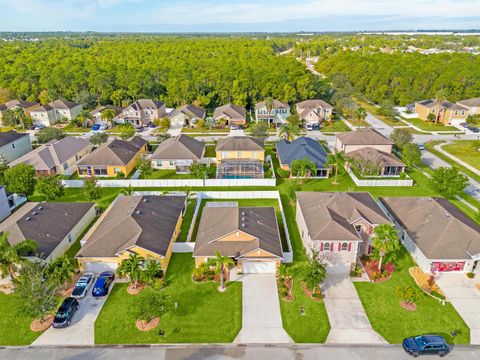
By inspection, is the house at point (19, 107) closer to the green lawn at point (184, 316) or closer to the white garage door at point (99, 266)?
the white garage door at point (99, 266)

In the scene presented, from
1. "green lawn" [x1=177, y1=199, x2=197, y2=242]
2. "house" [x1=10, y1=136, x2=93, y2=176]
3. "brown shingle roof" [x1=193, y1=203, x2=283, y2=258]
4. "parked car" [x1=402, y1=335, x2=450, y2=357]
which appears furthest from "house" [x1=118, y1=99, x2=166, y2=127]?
"parked car" [x1=402, y1=335, x2=450, y2=357]

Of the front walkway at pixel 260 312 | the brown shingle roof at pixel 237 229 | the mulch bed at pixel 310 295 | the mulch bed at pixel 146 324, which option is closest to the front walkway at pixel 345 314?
the mulch bed at pixel 310 295

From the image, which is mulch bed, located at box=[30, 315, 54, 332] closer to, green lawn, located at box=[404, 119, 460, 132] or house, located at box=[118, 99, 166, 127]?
house, located at box=[118, 99, 166, 127]

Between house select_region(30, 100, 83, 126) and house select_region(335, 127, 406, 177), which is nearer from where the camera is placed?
house select_region(335, 127, 406, 177)

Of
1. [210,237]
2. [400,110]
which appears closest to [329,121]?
[400,110]

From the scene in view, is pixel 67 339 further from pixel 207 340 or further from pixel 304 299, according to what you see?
pixel 304 299

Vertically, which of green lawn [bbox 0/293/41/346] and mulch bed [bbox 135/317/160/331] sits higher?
green lawn [bbox 0/293/41/346]

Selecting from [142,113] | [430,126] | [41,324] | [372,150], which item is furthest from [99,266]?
[430,126]
